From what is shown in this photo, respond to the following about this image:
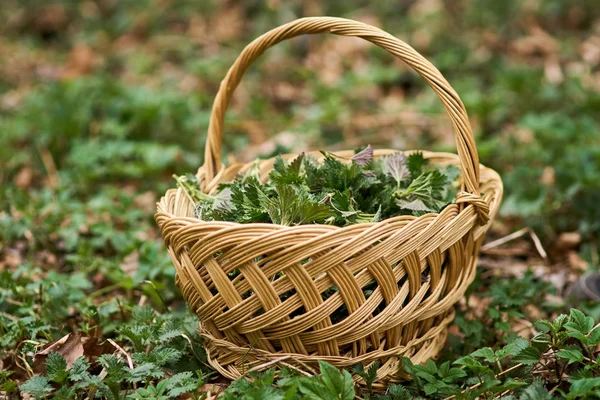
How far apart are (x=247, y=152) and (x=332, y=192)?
5.48 feet

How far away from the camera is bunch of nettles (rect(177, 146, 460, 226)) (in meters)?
1.36

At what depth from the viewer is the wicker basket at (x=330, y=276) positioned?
1236mm

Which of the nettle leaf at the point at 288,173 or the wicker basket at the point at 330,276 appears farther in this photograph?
the nettle leaf at the point at 288,173

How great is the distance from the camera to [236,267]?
125 cm

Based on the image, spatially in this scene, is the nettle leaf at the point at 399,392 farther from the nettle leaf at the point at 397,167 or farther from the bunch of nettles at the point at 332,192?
the nettle leaf at the point at 397,167

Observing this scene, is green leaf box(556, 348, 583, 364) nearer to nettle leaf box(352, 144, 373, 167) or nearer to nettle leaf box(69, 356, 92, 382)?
nettle leaf box(352, 144, 373, 167)

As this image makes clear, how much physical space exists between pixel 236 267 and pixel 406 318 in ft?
1.29

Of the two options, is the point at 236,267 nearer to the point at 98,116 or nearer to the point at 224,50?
the point at 98,116

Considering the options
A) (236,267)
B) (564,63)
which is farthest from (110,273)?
(564,63)

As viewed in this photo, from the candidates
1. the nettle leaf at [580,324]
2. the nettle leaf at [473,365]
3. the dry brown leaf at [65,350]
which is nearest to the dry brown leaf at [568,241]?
the nettle leaf at [580,324]

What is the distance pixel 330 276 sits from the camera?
126 cm

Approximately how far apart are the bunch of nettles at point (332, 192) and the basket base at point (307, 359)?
11.4 inches

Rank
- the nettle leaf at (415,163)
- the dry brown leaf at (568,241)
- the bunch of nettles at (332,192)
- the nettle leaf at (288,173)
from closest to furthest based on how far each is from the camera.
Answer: the bunch of nettles at (332,192) → the nettle leaf at (288,173) → the nettle leaf at (415,163) → the dry brown leaf at (568,241)

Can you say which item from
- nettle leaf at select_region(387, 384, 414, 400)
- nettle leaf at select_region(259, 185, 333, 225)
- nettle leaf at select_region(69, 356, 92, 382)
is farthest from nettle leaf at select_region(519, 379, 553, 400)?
nettle leaf at select_region(69, 356, 92, 382)
